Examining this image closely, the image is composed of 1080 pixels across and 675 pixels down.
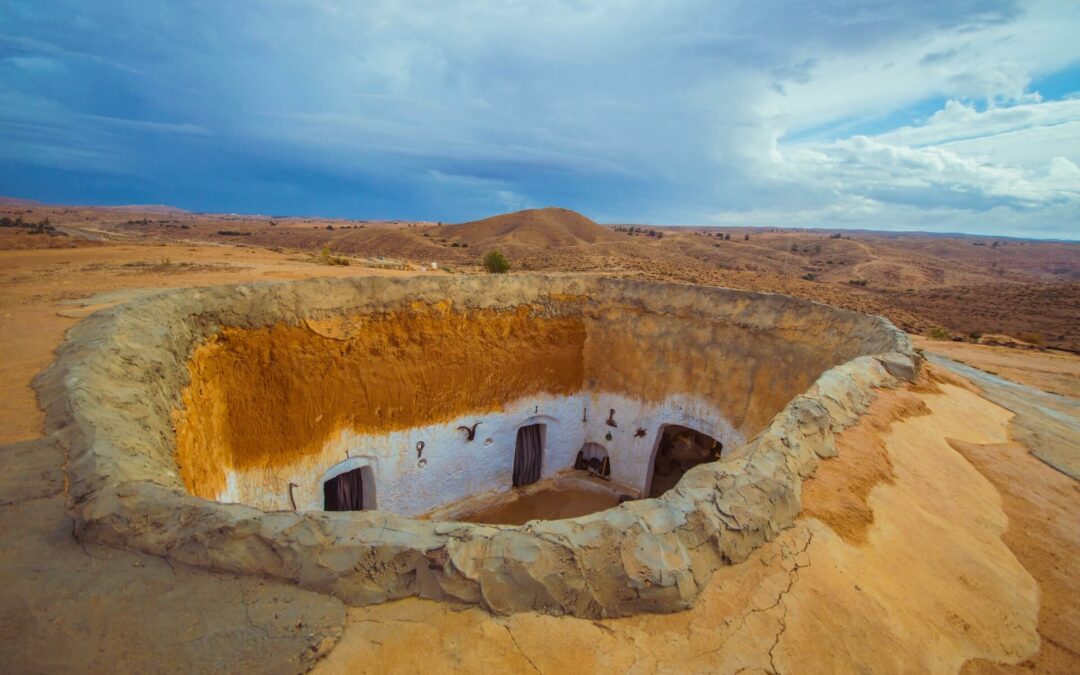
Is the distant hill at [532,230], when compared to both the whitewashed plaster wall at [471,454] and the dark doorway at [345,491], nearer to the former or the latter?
the whitewashed plaster wall at [471,454]

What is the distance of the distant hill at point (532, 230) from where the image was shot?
155 feet

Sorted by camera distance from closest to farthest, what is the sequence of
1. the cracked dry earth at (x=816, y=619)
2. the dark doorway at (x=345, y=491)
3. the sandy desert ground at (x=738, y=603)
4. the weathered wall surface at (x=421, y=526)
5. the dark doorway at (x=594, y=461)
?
the sandy desert ground at (x=738, y=603), the cracked dry earth at (x=816, y=619), the weathered wall surface at (x=421, y=526), the dark doorway at (x=345, y=491), the dark doorway at (x=594, y=461)

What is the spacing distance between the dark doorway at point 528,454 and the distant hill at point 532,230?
31.3 m

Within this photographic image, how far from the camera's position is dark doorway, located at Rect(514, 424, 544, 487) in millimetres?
13164

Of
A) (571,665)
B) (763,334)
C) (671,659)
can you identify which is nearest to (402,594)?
(571,665)

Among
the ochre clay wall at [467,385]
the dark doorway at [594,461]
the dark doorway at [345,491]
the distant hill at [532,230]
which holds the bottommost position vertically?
the dark doorway at [594,461]

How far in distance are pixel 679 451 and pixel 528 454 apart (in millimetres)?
4510

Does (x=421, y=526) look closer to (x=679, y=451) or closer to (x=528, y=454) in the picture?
(x=528, y=454)

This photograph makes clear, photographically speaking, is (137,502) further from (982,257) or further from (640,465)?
(982,257)

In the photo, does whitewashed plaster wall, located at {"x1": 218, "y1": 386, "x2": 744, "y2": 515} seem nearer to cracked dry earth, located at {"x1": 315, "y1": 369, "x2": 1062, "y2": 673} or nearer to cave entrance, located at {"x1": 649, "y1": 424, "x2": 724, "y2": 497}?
cave entrance, located at {"x1": 649, "y1": 424, "x2": 724, "y2": 497}

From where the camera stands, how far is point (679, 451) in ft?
46.7

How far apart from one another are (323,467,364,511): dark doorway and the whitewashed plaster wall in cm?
20

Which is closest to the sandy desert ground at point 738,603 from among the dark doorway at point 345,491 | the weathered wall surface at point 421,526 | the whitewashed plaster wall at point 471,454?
the weathered wall surface at point 421,526

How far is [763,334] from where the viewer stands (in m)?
11.0
